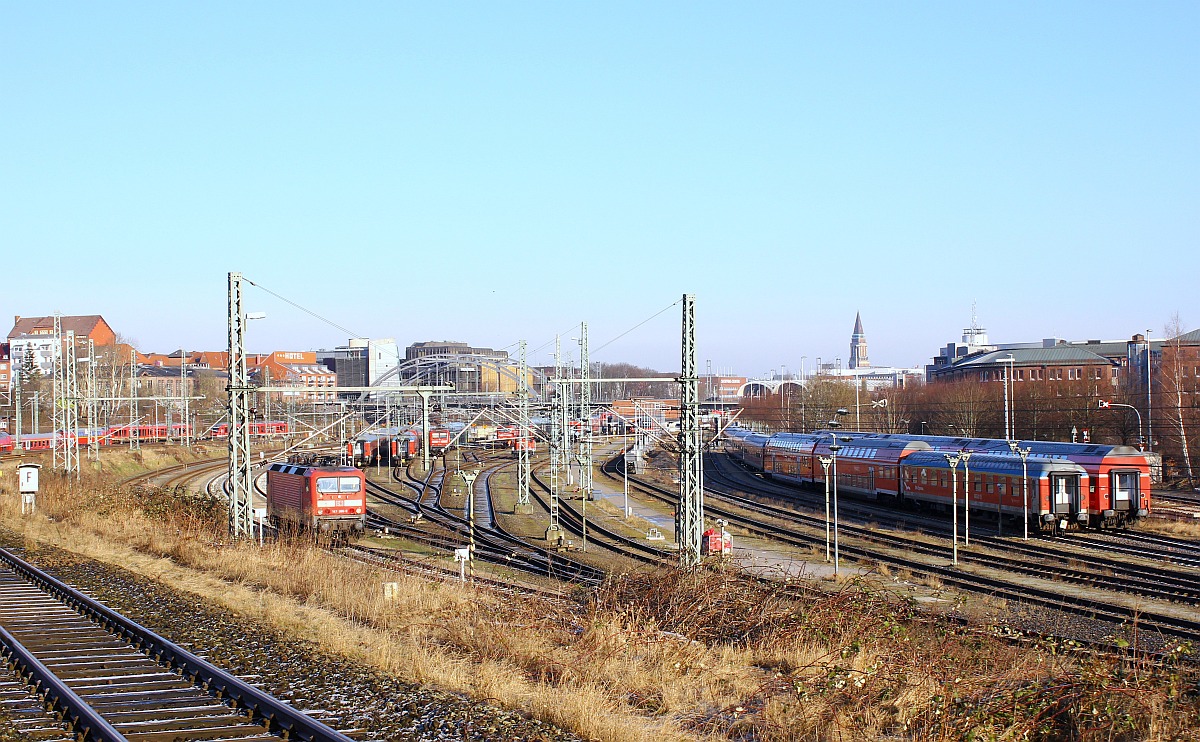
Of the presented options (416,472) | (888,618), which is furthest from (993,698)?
(416,472)

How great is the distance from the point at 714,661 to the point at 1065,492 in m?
26.0

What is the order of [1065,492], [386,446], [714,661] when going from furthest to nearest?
[386,446] < [1065,492] < [714,661]

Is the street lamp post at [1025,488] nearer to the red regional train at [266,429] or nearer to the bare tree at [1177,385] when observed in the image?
the bare tree at [1177,385]

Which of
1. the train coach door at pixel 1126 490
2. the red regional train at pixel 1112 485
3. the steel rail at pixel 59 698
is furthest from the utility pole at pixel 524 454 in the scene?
the steel rail at pixel 59 698

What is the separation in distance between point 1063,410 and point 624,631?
175ft

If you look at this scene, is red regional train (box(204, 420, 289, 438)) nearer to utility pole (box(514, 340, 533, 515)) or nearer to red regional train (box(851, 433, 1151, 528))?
utility pole (box(514, 340, 533, 515))

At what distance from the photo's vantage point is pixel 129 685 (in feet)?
35.1

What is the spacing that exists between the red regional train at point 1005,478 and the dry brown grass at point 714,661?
52.8 feet

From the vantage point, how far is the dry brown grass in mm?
9289

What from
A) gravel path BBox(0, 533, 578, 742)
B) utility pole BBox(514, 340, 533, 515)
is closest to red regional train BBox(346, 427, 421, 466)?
utility pole BBox(514, 340, 533, 515)

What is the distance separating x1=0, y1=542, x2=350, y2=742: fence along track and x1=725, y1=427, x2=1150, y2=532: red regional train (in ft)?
71.4

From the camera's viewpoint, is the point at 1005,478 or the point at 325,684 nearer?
the point at 325,684

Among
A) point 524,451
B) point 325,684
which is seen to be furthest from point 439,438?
point 325,684

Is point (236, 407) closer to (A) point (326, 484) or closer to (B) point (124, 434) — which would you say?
(A) point (326, 484)
